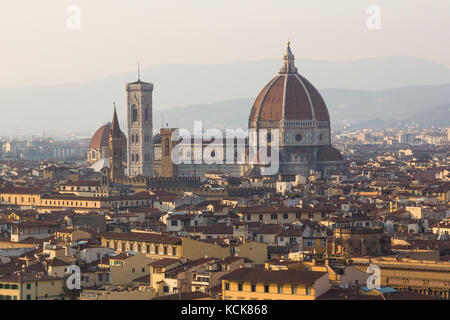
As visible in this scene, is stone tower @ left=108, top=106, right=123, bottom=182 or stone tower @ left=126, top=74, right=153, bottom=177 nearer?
stone tower @ left=108, top=106, right=123, bottom=182

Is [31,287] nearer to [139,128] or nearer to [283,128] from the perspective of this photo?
[139,128]

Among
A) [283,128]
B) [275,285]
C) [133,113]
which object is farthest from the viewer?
[283,128]

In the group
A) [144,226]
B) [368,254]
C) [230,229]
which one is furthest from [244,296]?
[144,226]

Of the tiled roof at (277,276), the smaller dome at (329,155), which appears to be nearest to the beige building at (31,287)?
the tiled roof at (277,276)

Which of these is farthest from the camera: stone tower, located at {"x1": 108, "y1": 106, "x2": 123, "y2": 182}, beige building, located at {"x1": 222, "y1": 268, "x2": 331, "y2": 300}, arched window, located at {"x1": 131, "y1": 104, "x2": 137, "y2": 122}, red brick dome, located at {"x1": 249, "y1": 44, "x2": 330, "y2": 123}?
red brick dome, located at {"x1": 249, "y1": 44, "x2": 330, "y2": 123}

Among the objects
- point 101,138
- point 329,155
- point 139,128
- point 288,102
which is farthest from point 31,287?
point 101,138

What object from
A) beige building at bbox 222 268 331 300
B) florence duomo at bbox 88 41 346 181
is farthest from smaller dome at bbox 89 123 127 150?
beige building at bbox 222 268 331 300

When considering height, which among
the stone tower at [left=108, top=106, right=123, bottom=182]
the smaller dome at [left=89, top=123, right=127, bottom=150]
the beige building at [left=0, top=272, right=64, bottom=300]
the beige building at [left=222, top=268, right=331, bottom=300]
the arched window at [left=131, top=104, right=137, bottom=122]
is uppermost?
the arched window at [left=131, top=104, right=137, bottom=122]

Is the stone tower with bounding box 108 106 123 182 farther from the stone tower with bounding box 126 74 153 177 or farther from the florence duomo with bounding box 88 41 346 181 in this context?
the stone tower with bounding box 126 74 153 177

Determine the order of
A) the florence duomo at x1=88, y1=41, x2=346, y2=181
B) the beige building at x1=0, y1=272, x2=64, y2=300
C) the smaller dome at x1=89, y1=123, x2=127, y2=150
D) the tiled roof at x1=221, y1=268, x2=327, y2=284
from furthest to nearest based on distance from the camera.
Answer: the smaller dome at x1=89, y1=123, x2=127, y2=150 < the florence duomo at x1=88, y1=41, x2=346, y2=181 < the beige building at x1=0, y1=272, x2=64, y2=300 < the tiled roof at x1=221, y1=268, x2=327, y2=284
